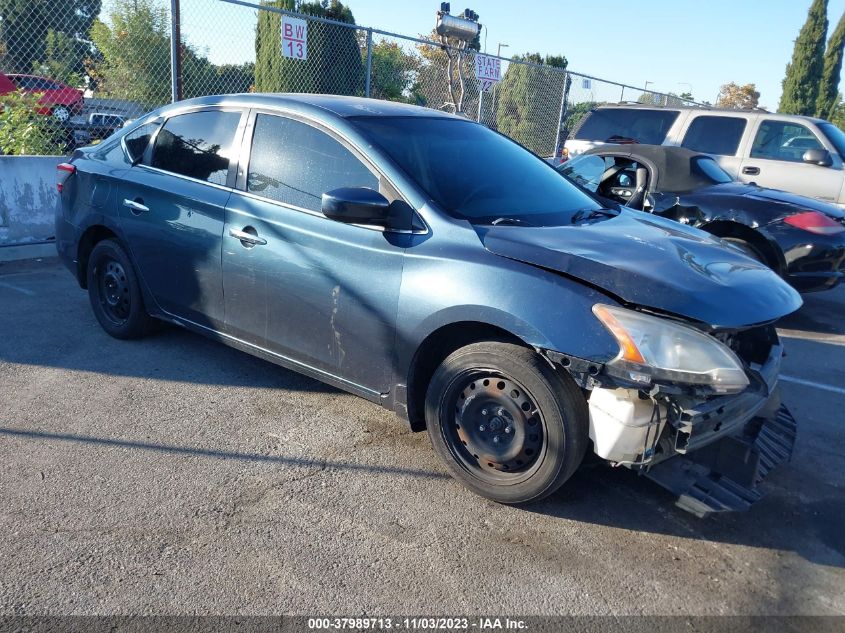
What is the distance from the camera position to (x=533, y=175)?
418cm

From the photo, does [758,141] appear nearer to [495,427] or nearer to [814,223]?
[814,223]

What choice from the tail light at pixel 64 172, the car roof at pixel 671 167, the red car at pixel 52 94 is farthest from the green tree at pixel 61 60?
the car roof at pixel 671 167

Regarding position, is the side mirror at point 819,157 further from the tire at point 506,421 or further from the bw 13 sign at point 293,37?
the tire at point 506,421

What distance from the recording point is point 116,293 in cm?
495

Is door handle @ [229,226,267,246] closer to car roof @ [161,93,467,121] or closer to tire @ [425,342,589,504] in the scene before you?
car roof @ [161,93,467,121]

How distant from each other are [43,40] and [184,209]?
8389mm

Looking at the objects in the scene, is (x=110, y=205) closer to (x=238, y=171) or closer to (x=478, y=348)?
(x=238, y=171)

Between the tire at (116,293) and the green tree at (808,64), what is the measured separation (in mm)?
37149

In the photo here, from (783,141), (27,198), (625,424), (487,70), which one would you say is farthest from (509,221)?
(487,70)

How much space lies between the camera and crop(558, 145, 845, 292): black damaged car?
6379 mm

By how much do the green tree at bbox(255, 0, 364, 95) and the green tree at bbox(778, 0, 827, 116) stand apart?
2889 cm

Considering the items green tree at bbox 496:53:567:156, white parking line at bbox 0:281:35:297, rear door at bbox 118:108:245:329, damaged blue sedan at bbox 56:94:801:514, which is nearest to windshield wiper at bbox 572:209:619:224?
damaged blue sedan at bbox 56:94:801:514

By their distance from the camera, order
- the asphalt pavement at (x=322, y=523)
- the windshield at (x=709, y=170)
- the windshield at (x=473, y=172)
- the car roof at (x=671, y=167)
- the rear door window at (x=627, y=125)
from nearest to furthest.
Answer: the asphalt pavement at (x=322, y=523), the windshield at (x=473, y=172), the car roof at (x=671, y=167), the windshield at (x=709, y=170), the rear door window at (x=627, y=125)

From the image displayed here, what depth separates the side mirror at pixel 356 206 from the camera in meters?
3.27
